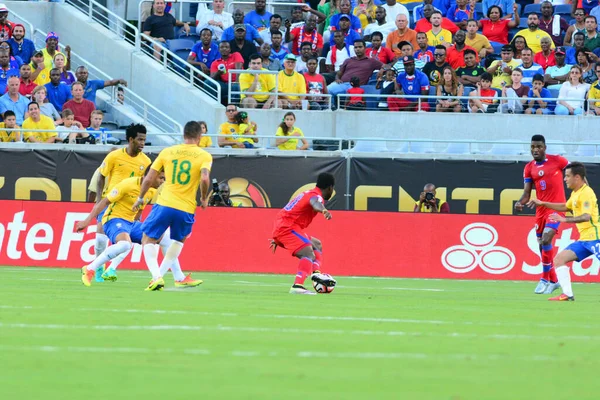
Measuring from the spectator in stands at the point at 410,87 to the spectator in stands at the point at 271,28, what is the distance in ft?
11.3

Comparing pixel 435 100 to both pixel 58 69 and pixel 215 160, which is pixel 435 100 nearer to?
pixel 215 160

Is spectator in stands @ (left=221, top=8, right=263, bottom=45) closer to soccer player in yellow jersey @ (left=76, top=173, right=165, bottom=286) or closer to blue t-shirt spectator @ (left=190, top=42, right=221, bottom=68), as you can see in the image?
blue t-shirt spectator @ (left=190, top=42, right=221, bottom=68)

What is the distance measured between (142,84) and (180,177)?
14698 mm

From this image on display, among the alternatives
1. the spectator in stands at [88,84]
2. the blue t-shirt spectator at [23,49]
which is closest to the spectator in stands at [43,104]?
the spectator in stands at [88,84]

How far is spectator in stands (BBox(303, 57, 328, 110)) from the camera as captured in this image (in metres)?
26.3

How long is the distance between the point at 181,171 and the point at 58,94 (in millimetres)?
12183

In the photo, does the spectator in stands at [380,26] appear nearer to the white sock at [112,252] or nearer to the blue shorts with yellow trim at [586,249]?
the blue shorts with yellow trim at [586,249]

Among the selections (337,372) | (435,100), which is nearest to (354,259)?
(435,100)

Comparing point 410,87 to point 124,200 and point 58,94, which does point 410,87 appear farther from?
point 124,200

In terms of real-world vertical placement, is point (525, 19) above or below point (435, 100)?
above

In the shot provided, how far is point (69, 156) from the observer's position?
23922 millimetres

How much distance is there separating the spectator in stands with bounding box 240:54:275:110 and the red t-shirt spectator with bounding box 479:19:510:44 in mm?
6583

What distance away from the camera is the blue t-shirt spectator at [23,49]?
26219 mm

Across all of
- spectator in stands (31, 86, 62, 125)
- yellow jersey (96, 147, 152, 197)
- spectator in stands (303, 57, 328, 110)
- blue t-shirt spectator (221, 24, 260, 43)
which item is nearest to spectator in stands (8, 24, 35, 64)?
spectator in stands (31, 86, 62, 125)
